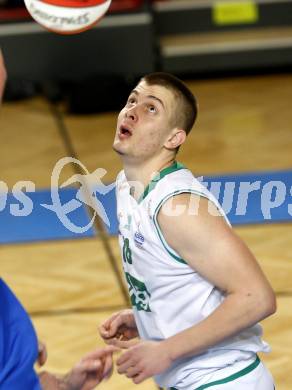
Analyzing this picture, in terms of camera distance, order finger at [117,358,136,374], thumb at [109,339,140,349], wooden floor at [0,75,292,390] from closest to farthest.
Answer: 1. finger at [117,358,136,374]
2. thumb at [109,339,140,349]
3. wooden floor at [0,75,292,390]

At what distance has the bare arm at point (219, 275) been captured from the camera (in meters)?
2.73

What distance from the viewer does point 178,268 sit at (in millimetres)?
2895

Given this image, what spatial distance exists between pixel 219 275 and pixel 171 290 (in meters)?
0.20

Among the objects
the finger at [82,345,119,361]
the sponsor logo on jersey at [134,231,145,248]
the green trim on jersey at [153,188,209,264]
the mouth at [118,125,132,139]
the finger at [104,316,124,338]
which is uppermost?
the mouth at [118,125,132,139]

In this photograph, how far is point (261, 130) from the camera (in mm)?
7684

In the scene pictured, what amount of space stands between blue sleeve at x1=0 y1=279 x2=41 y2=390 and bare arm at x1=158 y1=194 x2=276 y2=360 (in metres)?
0.40

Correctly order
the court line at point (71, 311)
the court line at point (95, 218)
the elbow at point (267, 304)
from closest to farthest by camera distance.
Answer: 1. the elbow at point (267, 304)
2. the court line at point (71, 311)
3. the court line at point (95, 218)

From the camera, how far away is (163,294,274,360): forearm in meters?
2.73

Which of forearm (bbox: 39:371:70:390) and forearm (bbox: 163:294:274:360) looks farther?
forearm (bbox: 39:371:70:390)

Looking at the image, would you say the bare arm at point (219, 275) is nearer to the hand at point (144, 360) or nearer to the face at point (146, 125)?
the hand at point (144, 360)

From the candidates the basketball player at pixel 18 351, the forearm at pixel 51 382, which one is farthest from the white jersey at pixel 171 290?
the forearm at pixel 51 382

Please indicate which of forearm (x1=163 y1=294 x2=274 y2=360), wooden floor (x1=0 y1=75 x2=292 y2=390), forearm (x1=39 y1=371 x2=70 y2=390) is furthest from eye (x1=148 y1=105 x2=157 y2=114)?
wooden floor (x1=0 y1=75 x2=292 y2=390)

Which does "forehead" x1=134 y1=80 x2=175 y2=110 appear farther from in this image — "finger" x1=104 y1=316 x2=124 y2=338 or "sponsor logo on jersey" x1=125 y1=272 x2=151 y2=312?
"finger" x1=104 y1=316 x2=124 y2=338

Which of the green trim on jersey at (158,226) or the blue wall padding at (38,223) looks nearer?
the green trim on jersey at (158,226)
